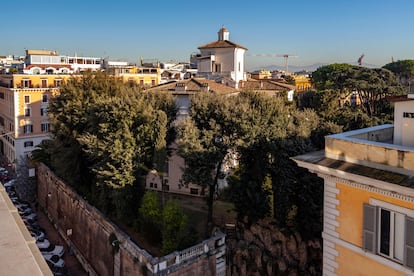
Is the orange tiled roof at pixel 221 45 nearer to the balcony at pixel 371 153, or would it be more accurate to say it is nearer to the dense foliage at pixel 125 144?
the dense foliage at pixel 125 144

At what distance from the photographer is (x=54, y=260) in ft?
74.2

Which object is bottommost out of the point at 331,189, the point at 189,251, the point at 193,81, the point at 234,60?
the point at 189,251

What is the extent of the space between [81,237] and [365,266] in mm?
18337

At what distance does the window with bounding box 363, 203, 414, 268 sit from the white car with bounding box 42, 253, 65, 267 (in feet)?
61.2

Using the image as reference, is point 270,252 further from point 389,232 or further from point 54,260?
point 54,260

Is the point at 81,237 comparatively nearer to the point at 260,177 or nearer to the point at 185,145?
the point at 185,145

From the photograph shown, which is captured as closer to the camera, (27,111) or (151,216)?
(151,216)

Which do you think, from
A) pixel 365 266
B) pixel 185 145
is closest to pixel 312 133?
pixel 185 145

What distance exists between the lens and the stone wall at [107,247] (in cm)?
1600

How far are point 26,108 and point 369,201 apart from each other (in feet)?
127

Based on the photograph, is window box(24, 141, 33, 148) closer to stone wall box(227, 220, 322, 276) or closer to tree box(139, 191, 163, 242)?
tree box(139, 191, 163, 242)

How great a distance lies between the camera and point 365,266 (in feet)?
29.7

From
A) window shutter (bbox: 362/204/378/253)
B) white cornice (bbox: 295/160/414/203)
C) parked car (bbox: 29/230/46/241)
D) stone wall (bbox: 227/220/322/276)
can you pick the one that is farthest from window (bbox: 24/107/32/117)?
window shutter (bbox: 362/204/378/253)

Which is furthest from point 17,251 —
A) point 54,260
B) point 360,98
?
point 360,98
